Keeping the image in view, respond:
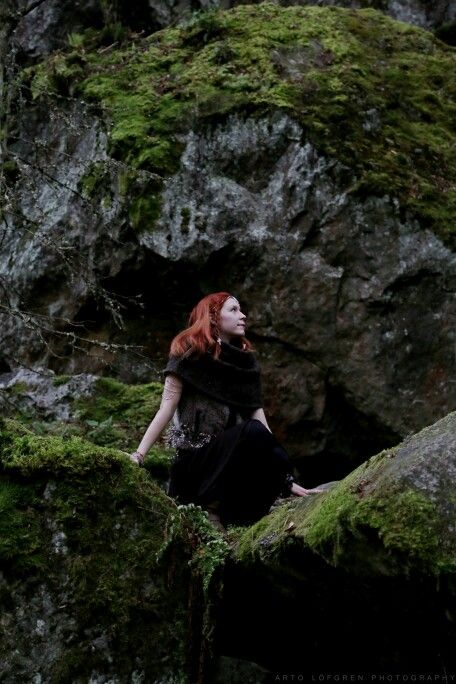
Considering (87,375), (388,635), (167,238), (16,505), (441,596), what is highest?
(441,596)

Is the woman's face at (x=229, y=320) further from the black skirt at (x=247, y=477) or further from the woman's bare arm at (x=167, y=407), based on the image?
the black skirt at (x=247, y=477)

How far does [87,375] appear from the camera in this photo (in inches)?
326

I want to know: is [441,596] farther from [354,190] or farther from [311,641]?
[354,190]

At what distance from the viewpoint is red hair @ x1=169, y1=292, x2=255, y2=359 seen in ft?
19.5

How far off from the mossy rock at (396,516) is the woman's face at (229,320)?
Answer: 282 centimetres

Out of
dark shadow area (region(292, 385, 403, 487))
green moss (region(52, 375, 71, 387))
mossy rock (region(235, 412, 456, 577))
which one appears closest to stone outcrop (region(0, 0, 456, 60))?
green moss (region(52, 375, 71, 387))

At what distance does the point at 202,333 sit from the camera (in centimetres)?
601

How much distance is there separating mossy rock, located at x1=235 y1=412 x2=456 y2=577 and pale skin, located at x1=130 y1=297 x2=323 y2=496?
2.04 meters

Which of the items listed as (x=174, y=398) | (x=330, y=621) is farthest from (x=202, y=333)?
(x=330, y=621)

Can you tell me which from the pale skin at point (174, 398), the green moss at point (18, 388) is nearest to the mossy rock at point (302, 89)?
the green moss at point (18, 388)

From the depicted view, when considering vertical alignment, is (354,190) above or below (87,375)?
above

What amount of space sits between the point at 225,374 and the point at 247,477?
34.5 inches

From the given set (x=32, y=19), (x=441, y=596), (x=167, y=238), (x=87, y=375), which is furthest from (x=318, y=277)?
(x=32, y=19)

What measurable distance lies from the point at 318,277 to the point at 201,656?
16.2 ft
